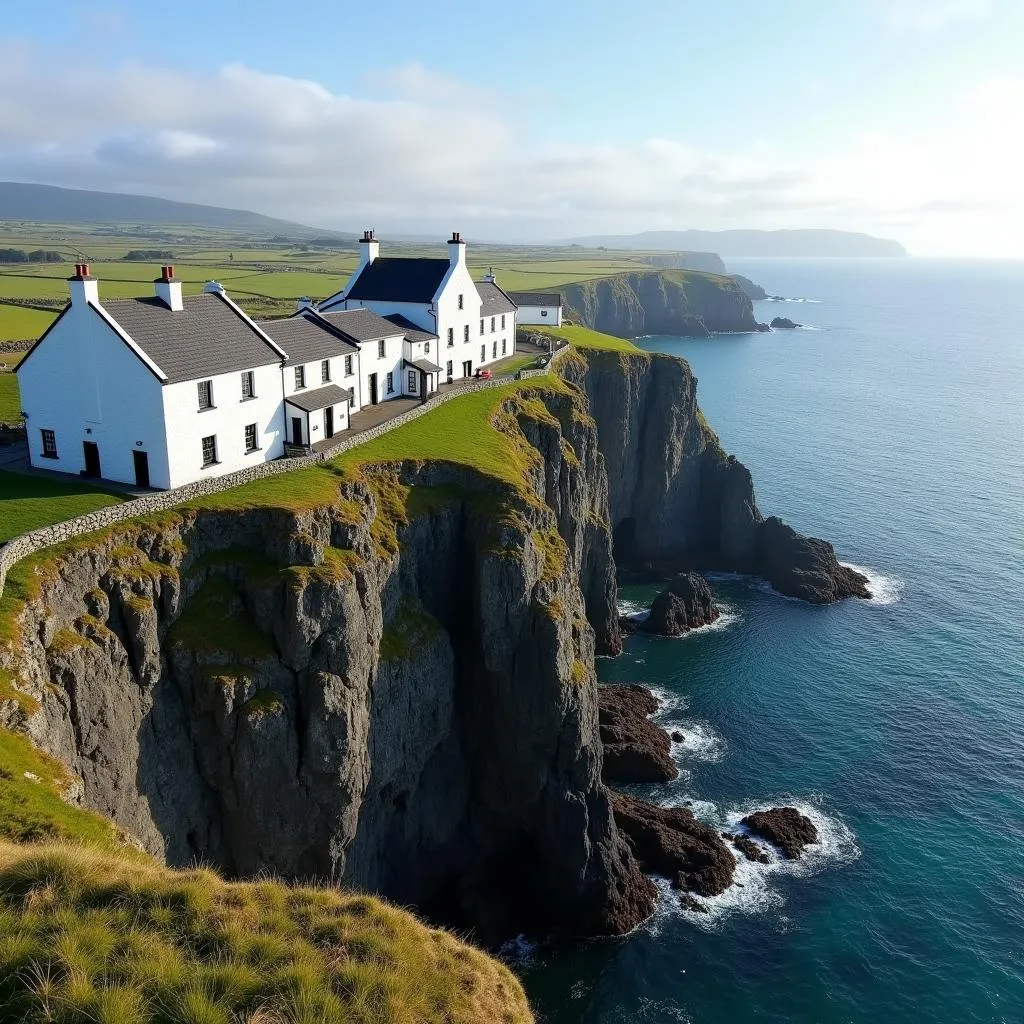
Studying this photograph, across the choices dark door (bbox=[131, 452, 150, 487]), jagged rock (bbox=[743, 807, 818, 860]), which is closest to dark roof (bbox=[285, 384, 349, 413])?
dark door (bbox=[131, 452, 150, 487])

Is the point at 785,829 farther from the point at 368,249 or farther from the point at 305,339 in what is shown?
the point at 368,249

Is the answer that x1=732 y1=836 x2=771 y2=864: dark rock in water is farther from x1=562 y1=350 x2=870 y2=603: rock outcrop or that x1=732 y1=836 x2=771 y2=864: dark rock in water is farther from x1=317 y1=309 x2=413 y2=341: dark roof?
x1=317 y1=309 x2=413 y2=341: dark roof

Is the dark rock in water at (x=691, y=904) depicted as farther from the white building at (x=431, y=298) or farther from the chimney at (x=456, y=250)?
the chimney at (x=456, y=250)

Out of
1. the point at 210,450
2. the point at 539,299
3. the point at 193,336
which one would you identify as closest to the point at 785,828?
the point at 210,450

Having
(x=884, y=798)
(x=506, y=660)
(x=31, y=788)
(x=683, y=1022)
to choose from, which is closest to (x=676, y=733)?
(x=884, y=798)

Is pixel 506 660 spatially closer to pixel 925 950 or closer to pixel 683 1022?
pixel 683 1022

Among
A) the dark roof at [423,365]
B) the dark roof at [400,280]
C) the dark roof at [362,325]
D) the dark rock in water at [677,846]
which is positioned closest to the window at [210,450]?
the dark roof at [362,325]

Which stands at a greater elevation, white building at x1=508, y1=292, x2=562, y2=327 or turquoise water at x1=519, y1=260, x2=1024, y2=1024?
white building at x1=508, y1=292, x2=562, y2=327
